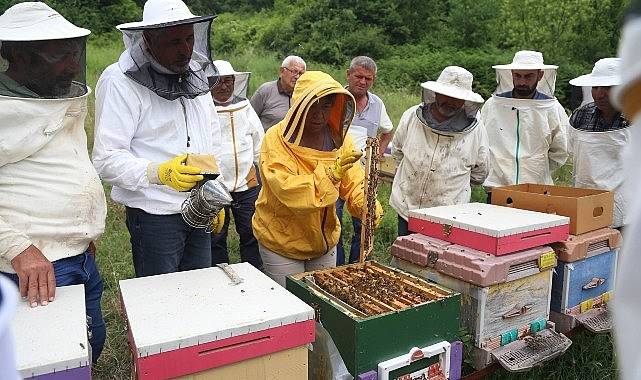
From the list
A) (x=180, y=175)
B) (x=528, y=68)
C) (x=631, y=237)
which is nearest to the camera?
(x=631, y=237)

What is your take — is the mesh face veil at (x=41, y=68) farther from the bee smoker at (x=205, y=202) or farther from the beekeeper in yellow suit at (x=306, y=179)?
the beekeeper in yellow suit at (x=306, y=179)

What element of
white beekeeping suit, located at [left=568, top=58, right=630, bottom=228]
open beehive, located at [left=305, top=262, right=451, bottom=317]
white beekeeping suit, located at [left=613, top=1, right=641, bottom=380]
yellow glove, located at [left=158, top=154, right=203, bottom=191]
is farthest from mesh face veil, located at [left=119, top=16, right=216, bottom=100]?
white beekeeping suit, located at [left=568, top=58, right=630, bottom=228]

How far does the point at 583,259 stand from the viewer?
9.43 feet

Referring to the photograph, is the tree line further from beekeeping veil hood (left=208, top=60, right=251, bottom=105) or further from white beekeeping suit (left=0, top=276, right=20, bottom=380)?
white beekeeping suit (left=0, top=276, right=20, bottom=380)

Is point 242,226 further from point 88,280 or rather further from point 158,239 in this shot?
point 88,280

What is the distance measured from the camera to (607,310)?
3018mm

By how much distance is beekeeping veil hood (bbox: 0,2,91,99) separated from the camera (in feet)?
6.57

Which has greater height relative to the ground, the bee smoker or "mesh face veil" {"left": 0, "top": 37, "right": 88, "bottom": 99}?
"mesh face veil" {"left": 0, "top": 37, "right": 88, "bottom": 99}

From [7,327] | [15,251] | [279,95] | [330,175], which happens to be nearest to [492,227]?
[330,175]

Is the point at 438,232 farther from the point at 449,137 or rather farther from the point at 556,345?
the point at 449,137

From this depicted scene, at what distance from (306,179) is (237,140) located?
1769 millimetres

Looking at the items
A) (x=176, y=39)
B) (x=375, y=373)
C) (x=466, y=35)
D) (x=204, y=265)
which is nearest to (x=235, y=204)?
(x=204, y=265)

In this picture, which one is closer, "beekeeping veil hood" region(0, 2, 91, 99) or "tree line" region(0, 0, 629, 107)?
"beekeeping veil hood" region(0, 2, 91, 99)

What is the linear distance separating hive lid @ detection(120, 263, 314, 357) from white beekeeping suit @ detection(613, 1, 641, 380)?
1131 mm
